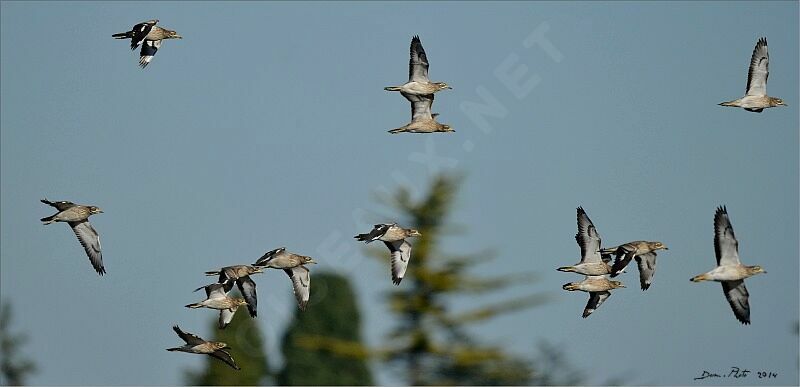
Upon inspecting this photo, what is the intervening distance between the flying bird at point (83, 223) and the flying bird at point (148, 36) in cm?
287

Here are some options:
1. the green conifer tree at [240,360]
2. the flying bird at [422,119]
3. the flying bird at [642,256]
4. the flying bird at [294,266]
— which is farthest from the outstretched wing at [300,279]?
the green conifer tree at [240,360]

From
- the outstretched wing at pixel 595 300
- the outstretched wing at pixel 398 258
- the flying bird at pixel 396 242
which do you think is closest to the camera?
the outstretched wing at pixel 595 300

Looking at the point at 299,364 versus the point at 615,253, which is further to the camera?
the point at 299,364

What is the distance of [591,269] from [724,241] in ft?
8.98

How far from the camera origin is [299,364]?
207 feet

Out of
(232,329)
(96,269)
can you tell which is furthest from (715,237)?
(232,329)

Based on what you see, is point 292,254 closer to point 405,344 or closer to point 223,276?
point 223,276

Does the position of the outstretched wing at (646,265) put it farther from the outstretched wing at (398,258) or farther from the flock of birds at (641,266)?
the outstretched wing at (398,258)

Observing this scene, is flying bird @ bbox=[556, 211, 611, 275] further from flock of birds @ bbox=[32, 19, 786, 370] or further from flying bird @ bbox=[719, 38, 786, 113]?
flying bird @ bbox=[719, 38, 786, 113]

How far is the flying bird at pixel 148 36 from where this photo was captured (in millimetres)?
33594

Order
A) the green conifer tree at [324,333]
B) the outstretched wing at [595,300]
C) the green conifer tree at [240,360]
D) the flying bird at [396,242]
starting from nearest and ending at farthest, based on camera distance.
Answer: the outstretched wing at [595,300] < the flying bird at [396,242] < the green conifer tree at [324,333] < the green conifer tree at [240,360]

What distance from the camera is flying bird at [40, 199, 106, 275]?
3281 centimetres

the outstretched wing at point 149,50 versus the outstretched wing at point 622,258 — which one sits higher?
the outstretched wing at point 149,50

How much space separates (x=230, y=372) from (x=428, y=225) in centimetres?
1634
